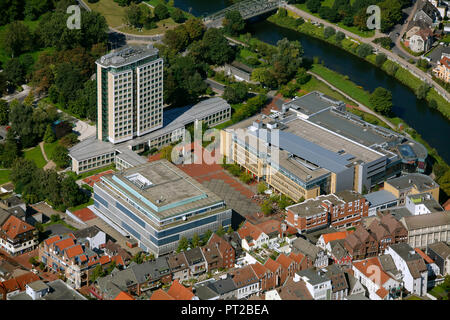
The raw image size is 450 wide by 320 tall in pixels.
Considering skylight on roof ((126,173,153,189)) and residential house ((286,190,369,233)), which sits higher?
skylight on roof ((126,173,153,189))

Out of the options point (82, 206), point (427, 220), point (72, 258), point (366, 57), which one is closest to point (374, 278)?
point (427, 220)

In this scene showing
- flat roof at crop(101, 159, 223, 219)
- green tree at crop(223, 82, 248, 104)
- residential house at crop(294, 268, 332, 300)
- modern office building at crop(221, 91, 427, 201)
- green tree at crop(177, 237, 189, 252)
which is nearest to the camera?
residential house at crop(294, 268, 332, 300)

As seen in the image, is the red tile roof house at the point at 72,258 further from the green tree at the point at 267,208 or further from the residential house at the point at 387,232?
the residential house at the point at 387,232

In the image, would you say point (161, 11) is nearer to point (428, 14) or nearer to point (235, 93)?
point (235, 93)

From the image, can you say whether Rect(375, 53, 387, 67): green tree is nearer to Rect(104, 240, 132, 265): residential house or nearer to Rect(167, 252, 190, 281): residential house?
Rect(167, 252, 190, 281): residential house

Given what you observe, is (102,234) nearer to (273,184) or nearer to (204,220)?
(204,220)

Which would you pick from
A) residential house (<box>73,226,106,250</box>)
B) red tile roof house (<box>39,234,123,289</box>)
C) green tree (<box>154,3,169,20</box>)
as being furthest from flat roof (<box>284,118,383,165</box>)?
green tree (<box>154,3,169,20</box>)
